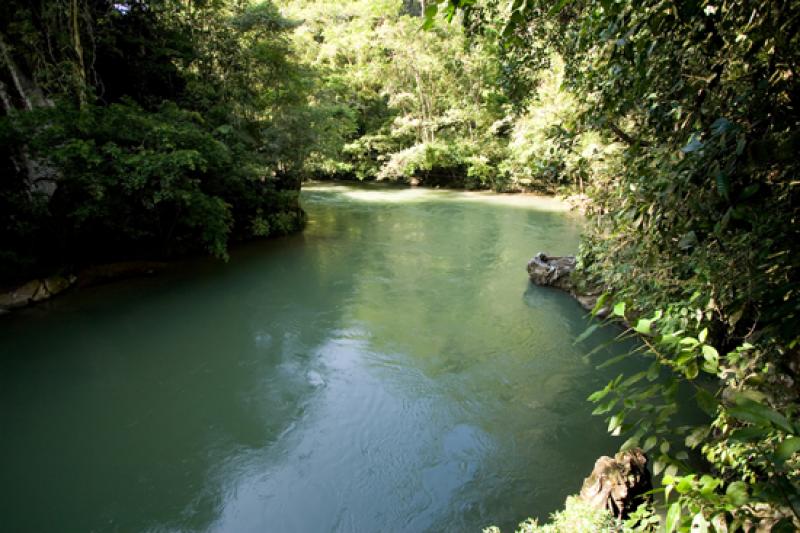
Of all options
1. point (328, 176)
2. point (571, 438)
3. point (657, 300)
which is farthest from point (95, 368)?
point (328, 176)

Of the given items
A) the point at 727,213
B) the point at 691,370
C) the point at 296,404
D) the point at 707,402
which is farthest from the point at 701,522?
the point at 296,404

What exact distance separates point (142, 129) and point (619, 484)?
955 cm

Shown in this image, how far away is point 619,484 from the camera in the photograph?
3.31 meters

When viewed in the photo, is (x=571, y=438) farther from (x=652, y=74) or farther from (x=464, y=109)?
(x=464, y=109)

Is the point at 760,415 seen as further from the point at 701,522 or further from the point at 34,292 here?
the point at 34,292

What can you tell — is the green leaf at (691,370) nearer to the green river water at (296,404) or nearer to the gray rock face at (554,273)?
the green river water at (296,404)

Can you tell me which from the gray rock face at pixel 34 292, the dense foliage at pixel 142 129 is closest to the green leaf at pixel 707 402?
the dense foliage at pixel 142 129

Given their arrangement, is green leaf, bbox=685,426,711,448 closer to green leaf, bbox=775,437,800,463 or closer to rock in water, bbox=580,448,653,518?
green leaf, bbox=775,437,800,463

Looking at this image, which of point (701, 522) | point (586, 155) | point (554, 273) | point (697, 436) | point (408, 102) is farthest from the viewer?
point (408, 102)

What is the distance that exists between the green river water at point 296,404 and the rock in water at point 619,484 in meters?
0.63

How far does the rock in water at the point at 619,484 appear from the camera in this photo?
3.23 metres

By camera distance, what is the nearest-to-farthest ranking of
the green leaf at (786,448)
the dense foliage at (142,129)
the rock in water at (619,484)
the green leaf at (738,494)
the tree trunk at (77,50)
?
the green leaf at (786,448) < the green leaf at (738,494) < the rock in water at (619,484) < the dense foliage at (142,129) < the tree trunk at (77,50)

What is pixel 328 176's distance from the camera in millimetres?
29516

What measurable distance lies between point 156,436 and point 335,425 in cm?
198
